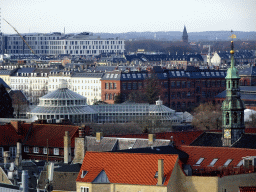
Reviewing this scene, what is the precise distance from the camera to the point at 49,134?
10275 centimetres

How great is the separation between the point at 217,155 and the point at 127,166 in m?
10.8

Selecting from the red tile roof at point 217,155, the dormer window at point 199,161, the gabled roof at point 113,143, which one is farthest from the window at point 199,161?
the gabled roof at point 113,143

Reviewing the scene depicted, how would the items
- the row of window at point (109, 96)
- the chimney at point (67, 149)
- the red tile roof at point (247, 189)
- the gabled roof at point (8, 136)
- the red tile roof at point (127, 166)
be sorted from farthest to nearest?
the row of window at point (109, 96)
the gabled roof at point (8, 136)
the chimney at point (67, 149)
the red tile roof at point (127, 166)
the red tile roof at point (247, 189)

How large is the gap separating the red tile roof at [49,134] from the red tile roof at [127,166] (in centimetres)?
3422

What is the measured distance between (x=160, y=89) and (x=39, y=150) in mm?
93382

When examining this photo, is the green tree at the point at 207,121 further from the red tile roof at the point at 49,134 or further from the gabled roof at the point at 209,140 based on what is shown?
the gabled roof at the point at 209,140

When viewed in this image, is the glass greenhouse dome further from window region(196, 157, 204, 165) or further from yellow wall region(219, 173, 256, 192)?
yellow wall region(219, 173, 256, 192)

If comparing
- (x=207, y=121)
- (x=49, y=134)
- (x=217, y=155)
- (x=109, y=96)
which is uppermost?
(x=217, y=155)

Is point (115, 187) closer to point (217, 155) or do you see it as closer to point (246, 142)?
point (217, 155)

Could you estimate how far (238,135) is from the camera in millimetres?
84062

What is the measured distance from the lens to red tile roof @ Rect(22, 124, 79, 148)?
3947 inches

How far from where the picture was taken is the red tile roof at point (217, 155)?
233 feet

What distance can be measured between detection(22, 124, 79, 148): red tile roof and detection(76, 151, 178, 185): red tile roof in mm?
34220

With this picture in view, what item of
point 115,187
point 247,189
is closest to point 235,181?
point 247,189
